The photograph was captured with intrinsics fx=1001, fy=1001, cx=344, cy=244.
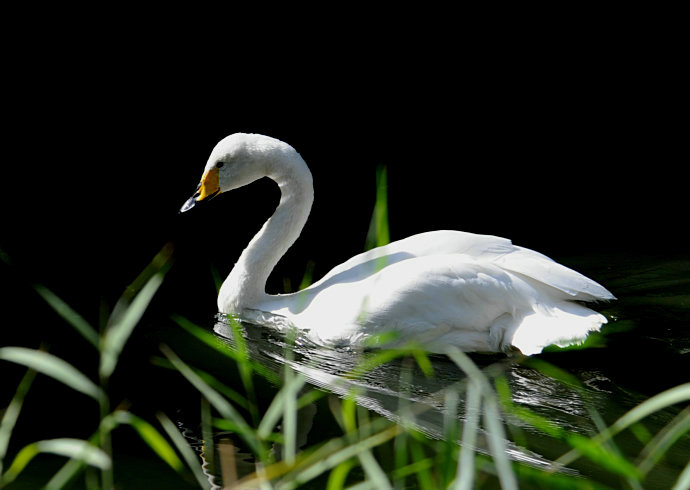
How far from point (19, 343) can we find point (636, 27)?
9029 millimetres

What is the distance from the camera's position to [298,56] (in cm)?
998

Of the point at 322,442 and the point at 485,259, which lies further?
the point at 485,259

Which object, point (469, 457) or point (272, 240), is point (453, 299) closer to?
point (272, 240)

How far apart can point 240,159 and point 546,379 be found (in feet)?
6.80

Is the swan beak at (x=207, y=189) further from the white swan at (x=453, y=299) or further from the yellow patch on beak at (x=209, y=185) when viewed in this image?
the white swan at (x=453, y=299)

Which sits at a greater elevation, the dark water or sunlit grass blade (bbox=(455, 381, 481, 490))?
sunlit grass blade (bbox=(455, 381, 481, 490))

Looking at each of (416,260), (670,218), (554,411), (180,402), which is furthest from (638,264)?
(180,402)

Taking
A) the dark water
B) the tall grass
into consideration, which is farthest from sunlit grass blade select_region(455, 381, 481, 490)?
the dark water

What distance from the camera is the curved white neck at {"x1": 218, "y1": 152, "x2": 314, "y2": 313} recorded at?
5.43 meters

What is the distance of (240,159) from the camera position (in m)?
5.48

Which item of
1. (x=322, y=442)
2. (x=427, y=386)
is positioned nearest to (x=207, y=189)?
(x=427, y=386)

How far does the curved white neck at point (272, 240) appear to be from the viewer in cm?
543

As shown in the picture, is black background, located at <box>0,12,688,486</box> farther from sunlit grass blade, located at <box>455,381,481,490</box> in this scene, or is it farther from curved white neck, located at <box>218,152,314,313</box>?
sunlit grass blade, located at <box>455,381,481,490</box>

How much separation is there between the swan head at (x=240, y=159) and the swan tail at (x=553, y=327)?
1630 mm
